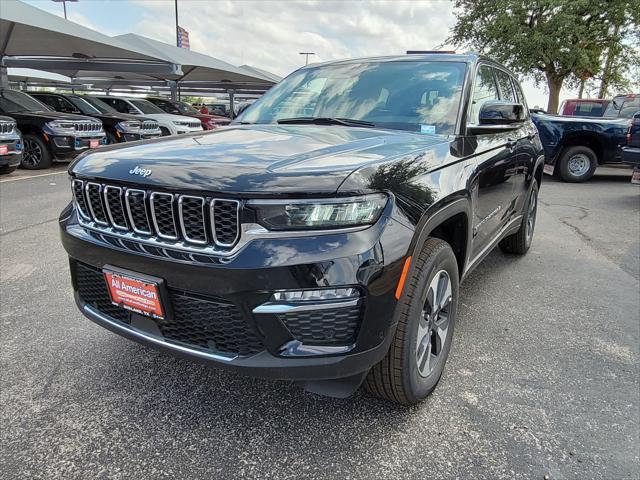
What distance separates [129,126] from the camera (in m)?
12.3

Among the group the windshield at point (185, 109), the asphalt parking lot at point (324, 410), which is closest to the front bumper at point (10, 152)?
the asphalt parking lot at point (324, 410)

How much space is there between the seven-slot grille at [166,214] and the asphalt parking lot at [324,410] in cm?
92

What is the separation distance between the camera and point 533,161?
4461 millimetres

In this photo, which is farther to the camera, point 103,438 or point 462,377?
point 462,377

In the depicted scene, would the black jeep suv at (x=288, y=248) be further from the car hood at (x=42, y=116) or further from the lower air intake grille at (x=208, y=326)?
the car hood at (x=42, y=116)

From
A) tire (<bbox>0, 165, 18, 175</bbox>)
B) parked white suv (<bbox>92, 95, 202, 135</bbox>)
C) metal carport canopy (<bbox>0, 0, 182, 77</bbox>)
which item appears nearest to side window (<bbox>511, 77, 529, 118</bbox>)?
tire (<bbox>0, 165, 18, 175</bbox>)

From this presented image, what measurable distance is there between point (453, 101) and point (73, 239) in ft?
7.21

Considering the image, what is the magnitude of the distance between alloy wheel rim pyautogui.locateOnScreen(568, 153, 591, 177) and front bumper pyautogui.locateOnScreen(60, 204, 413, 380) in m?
9.98

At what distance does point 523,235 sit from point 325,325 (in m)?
3.60

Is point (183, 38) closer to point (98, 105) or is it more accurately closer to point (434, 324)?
point (98, 105)

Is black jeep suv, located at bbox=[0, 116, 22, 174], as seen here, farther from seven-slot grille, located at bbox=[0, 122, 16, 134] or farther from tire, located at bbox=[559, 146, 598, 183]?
tire, located at bbox=[559, 146, 598, 183]

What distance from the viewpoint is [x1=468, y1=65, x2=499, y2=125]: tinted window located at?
293 centimetres

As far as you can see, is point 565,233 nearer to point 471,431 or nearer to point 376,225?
point 471,431

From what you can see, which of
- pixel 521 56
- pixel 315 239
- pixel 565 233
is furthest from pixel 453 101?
pixel 521 56
